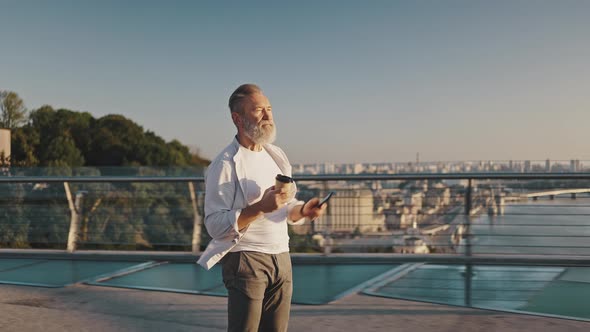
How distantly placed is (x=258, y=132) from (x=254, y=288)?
61cm

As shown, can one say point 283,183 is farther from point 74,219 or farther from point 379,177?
point 74,219

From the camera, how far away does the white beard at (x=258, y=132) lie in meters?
2.31

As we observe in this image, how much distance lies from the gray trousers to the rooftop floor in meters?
1.72

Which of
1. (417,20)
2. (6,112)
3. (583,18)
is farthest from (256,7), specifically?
(6,112)

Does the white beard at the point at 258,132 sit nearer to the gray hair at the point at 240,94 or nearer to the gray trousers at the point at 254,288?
the gray hair at the point at 240,94

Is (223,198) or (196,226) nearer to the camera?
(223,198)

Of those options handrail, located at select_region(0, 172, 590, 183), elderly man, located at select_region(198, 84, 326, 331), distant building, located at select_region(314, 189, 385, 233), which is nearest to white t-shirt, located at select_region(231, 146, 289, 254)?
elderly man, located at select_region(198, 84, 326, 331)

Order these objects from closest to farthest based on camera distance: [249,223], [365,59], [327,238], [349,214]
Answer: [249,223], [327,238], [349,214], [365,59]

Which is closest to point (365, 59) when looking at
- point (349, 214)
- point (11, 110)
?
point (349, 214)

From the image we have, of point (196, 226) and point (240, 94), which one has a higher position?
point (240, 94)

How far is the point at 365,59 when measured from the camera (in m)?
42.8

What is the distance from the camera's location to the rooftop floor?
13.4 feet

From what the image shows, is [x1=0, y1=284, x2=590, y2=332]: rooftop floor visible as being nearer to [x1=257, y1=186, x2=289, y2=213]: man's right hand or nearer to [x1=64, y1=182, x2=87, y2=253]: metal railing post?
[x1=64, y1=182, x2=87, y2=253]: metal railing post

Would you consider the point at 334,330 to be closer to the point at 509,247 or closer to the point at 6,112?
the point at 509,247
